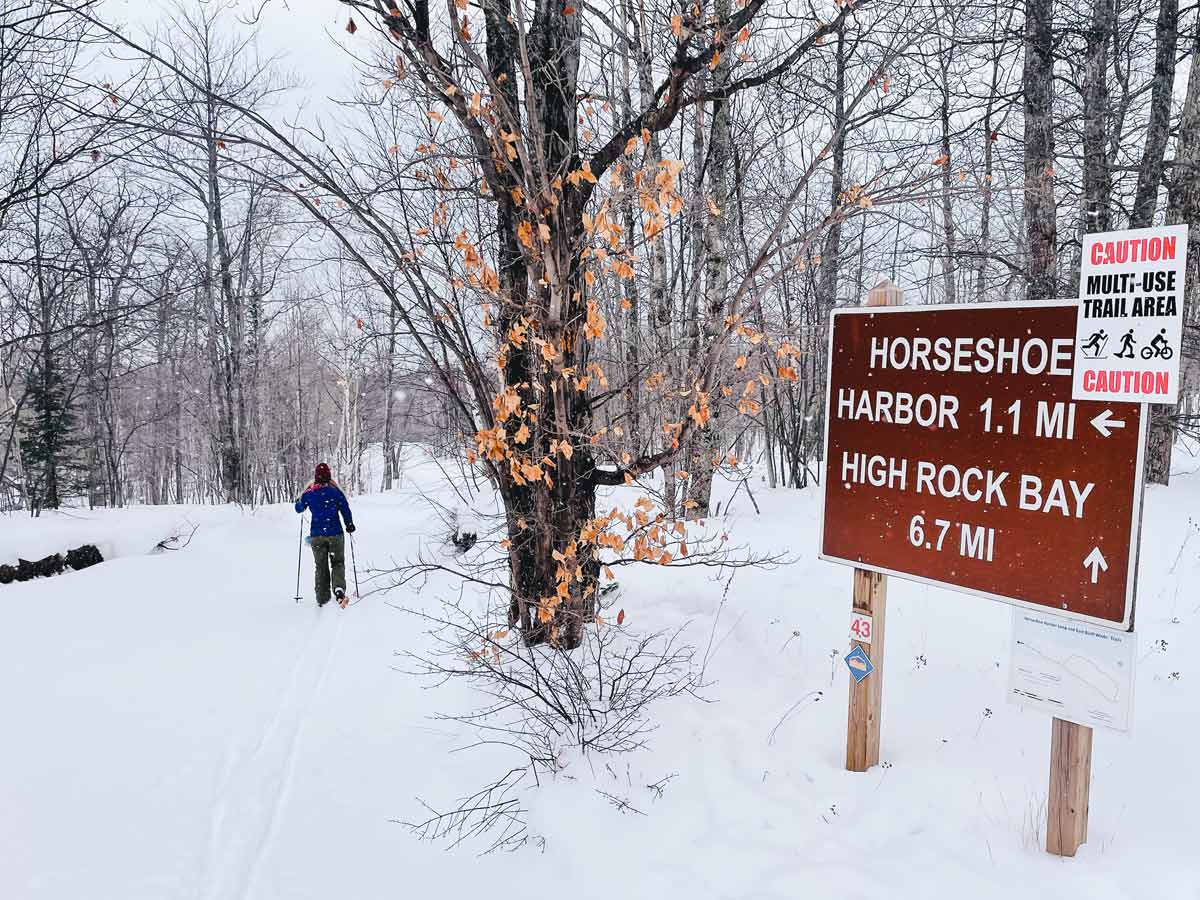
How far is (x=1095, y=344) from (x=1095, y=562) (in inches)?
36.1

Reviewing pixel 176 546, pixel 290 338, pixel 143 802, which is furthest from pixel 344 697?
pixel 290 338

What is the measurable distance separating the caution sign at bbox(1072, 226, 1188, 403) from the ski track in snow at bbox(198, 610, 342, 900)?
4578mm

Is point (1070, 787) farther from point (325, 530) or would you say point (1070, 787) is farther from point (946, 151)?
point (946, 151)

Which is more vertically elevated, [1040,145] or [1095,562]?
[1040,145]

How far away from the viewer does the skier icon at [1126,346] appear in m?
2.75

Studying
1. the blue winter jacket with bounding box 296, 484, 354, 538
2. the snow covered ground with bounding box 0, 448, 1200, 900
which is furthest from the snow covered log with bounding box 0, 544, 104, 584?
the blue winter jacket with bounding box 296, 484, 354, 538

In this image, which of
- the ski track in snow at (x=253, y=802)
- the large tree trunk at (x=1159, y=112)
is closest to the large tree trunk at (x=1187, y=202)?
the large tree trunk at (x=1159, y=112)

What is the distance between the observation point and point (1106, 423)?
9.37ft

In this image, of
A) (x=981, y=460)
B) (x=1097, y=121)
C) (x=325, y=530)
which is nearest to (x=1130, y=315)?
(x=981, y=460)

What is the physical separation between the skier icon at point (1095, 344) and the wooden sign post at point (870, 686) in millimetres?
1076

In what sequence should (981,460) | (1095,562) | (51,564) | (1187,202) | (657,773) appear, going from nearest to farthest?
(1095,562)
(981,460)
(657,773)
(1187,202)
(51,564)

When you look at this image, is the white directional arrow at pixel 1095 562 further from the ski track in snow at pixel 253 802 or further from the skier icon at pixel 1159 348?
the ski track in snow at pixel 253 802

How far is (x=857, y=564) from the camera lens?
150 inches

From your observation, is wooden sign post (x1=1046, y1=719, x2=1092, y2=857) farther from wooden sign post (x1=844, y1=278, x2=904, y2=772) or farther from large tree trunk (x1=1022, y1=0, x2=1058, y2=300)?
large tree trunk (x1=1022, y1=0, x2=1058, y2=300)
